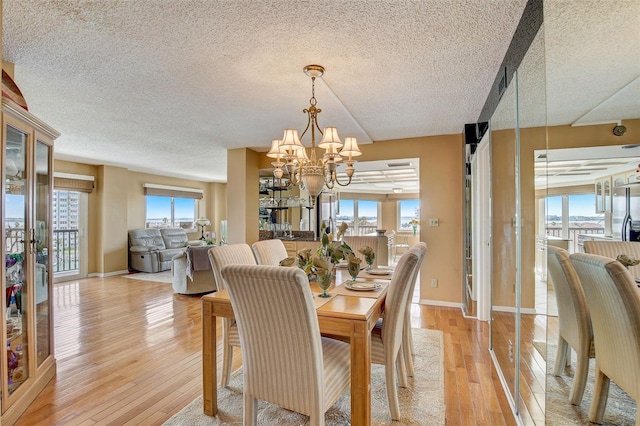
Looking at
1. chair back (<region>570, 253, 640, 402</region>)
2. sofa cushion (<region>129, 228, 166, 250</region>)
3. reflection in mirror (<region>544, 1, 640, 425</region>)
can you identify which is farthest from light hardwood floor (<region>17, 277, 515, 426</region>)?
sofa cushion (<region>129, 228, 166, 250</region>)

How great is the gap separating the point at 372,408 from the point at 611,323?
1456 mm

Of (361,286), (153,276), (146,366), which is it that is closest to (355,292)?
(361,286)

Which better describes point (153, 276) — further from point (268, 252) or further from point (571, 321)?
point (571, 321)

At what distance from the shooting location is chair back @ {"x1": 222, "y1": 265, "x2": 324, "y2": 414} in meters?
1.40

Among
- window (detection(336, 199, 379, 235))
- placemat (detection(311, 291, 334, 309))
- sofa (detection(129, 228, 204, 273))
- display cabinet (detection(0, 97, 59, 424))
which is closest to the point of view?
placemat (detection(311, 291, 334, 309))

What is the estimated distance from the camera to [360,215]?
37.3 feet

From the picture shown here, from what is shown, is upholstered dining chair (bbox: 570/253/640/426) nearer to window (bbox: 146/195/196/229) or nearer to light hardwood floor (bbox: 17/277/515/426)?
light hardwood floor (bbox: 17/277/515/426)

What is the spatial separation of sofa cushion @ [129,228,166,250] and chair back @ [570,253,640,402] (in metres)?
7.84

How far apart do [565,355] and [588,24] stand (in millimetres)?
1959

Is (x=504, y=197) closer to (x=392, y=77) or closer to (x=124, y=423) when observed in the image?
(x=392, y=77)

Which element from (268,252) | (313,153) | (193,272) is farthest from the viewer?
(193,272)

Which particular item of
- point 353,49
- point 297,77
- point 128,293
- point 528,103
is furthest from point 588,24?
point 128,293

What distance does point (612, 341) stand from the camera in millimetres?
1729

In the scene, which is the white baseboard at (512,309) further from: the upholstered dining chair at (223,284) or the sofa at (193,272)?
the sofa at (193,272)
